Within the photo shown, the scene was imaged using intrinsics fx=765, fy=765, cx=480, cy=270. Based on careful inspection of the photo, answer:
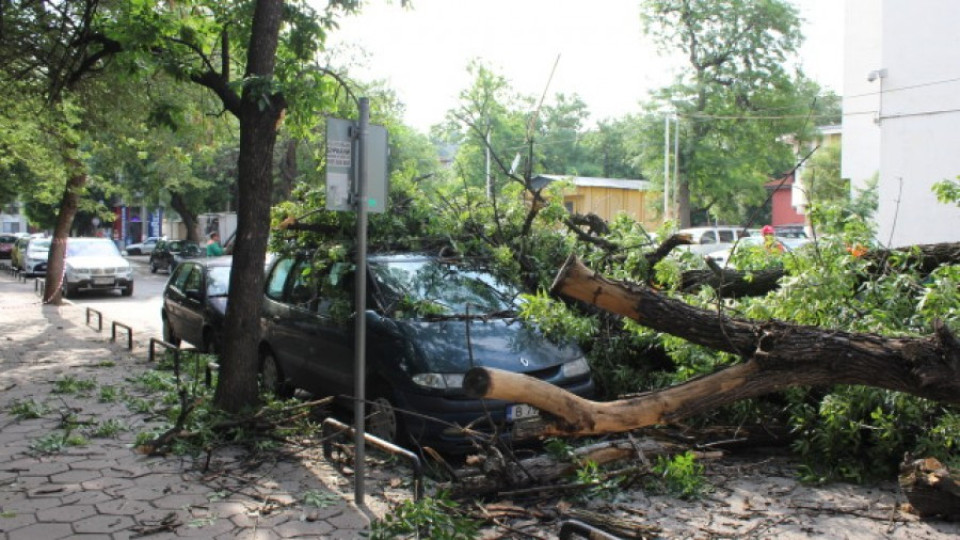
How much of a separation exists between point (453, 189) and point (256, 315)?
2709 millimetres

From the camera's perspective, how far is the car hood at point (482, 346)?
5718mm

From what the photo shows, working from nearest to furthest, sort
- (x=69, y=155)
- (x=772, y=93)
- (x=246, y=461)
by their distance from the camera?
1. (x=246, y=461)
2. (x=69, y=155)
3. (x=772, y=93)

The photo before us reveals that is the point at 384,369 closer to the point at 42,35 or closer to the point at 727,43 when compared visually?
the point at 42,35

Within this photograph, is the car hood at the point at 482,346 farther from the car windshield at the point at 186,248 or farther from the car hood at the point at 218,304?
the car windshield at the point at 186,248

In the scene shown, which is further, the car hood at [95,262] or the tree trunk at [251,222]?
the car hood at [95,262]

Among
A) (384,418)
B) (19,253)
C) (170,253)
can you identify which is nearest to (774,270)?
(384,418)

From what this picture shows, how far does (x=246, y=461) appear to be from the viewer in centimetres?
574

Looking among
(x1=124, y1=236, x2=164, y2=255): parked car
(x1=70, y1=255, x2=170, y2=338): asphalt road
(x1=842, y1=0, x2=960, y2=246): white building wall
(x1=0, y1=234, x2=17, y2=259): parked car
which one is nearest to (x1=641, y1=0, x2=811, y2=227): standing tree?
(x1=842, y1=0, x2=960, y2=246): white building wall

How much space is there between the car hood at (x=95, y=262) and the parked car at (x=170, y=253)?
11094mm

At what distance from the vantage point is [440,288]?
6781 millimetres

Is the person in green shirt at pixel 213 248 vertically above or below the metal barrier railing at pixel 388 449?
above

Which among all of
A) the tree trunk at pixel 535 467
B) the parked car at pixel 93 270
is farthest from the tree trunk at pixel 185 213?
the tree trunk at pixel 535 467

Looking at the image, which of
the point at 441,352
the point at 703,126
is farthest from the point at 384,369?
the point at 703,126

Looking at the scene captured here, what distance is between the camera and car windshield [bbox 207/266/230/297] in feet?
32.9
